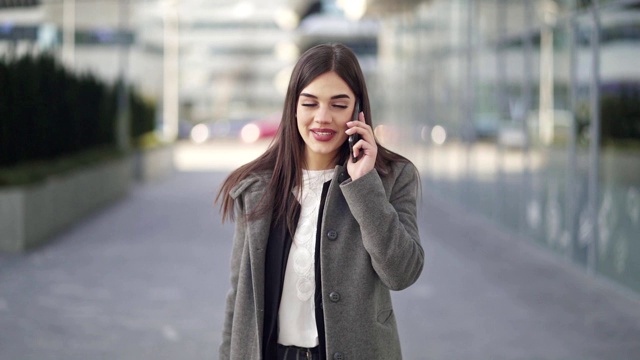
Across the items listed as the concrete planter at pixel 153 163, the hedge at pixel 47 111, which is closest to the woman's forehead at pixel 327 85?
the hedge at pixel 47 111

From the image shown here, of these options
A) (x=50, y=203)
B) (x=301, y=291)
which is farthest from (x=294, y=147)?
(x=50, y=203)

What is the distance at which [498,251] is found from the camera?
1207 cm

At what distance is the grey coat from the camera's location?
106 inches

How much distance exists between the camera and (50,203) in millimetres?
12703

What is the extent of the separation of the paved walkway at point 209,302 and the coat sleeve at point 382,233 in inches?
80.5

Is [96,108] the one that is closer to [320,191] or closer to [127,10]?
[127,10]

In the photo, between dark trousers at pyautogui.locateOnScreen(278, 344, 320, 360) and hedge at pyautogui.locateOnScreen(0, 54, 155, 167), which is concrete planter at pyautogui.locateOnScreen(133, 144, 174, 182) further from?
dark trousers at pyautogui.locateOnScreen(278, 344, 320, 360)

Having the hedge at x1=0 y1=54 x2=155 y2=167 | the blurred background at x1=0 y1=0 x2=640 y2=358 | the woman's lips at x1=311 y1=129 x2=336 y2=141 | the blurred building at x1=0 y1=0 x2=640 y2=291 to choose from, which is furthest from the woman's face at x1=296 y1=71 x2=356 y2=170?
the hedge at x1=0 y1=54 x2=155 y2=167

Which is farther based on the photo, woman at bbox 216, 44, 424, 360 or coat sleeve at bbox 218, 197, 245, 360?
coat sleeve at bbox 218, 197, 245, 360

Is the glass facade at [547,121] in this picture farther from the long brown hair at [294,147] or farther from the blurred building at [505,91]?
the long brown hair at [294,147]

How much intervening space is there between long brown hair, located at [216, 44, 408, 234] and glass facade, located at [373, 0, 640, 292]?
1.72 meters

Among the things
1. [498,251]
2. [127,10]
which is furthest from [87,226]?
[127,10]

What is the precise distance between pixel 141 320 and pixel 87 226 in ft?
21.7

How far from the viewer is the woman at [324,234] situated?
2.73 metres
